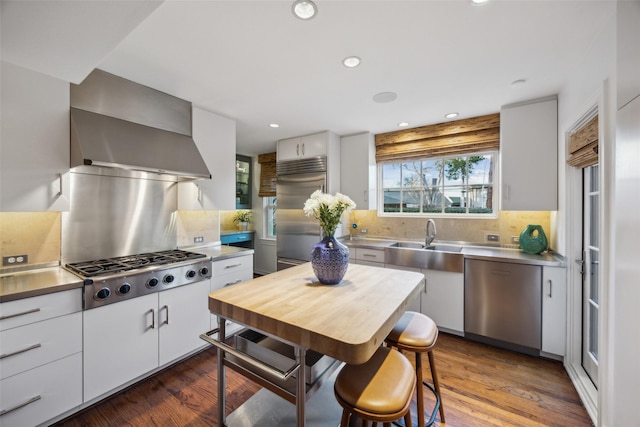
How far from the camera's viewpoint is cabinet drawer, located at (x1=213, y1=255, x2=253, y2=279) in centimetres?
255

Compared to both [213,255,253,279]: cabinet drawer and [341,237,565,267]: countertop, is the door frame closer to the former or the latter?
[341,237,565,267]: countertop

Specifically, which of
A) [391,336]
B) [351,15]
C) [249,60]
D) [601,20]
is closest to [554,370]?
[391,336]

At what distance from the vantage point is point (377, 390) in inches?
42.9

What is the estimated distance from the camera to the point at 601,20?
58.1 inches

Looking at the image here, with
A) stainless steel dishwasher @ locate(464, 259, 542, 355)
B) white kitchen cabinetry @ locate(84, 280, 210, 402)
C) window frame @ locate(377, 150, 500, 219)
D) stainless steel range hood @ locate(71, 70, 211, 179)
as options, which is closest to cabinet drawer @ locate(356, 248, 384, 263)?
window frame @ locate(377, 150, 500, 219)

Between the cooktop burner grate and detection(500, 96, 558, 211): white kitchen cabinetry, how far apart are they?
3239mm

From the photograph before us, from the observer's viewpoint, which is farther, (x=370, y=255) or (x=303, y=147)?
(x=303, y=147)

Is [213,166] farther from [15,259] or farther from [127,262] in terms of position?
→ [15,259]

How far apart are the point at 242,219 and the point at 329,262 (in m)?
3.87

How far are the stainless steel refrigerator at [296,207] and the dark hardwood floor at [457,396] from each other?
181 centimetres

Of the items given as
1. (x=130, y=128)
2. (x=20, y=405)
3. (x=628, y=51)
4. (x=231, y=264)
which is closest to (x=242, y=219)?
(x=231, y=264)

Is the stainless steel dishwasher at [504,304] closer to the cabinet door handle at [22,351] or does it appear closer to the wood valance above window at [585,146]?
the wood valance above window at [585,146]

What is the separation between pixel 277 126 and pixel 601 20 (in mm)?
2923

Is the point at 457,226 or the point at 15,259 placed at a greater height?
the point at 457,226
